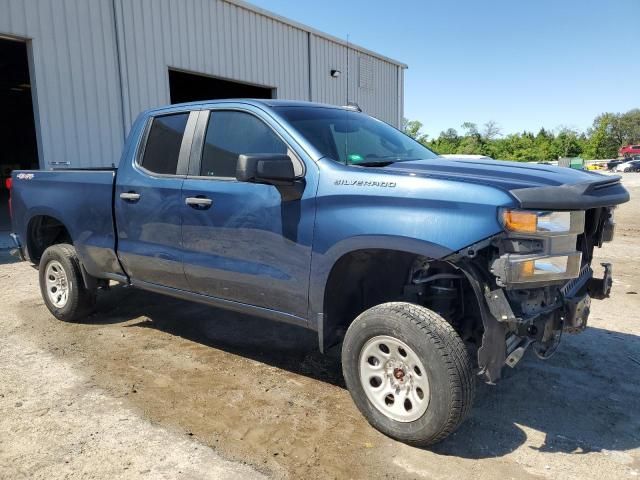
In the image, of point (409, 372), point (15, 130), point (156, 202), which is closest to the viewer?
point (409, 372)

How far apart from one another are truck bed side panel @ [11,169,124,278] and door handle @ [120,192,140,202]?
20 centimetres

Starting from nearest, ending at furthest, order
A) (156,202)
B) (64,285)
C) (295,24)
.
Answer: (156,202)
(64,285)
(295,24)

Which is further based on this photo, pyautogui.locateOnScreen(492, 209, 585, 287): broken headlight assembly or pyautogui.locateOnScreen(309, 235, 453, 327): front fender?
pyautogui.locateOnScreen(309, 235, 453, 327): front fender

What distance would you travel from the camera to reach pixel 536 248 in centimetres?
263

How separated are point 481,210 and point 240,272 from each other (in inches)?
68.7

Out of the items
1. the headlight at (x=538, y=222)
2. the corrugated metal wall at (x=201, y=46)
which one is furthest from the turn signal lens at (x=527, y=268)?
the corrugated metal wall at (x=201, y=46)

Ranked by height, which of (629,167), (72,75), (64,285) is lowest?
(629,167)

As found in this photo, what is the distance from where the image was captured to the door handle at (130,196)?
13.9 feet

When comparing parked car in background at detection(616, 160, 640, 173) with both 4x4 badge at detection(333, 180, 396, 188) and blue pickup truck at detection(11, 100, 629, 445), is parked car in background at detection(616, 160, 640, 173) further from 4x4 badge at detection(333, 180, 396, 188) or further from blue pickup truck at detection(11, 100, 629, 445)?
A: 4x4 badge at detection(333, 180, 396, 188)

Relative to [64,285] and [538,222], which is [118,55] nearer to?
[64,285]

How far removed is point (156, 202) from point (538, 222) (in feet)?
9.34

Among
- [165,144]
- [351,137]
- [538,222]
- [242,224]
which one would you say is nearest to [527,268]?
[538,222]

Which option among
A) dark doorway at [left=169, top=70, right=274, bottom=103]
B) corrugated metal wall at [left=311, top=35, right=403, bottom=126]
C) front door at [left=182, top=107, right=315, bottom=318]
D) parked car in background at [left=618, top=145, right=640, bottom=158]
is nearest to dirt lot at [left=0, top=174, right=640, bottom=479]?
front door at [left=182, top=107, right=315, bottom=318]

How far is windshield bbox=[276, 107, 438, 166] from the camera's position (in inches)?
137
